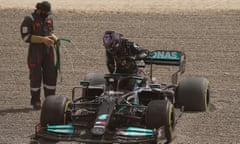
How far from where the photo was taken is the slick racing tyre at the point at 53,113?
11289 mm

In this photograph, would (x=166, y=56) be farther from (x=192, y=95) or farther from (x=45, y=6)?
(x=45, y=6)

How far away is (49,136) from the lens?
1065 cm

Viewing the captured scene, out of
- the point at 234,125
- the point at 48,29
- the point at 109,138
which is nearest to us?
the point at 109,138

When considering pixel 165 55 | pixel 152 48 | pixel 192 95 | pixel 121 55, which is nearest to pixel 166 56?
pixel 165 55

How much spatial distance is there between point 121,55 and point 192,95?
1.45 meters

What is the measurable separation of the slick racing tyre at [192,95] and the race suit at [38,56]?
8.55ft

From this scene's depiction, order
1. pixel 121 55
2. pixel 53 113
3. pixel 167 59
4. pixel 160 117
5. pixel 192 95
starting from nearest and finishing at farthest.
Answer: 1. pixel 160 117
2. pixel 53 113
3. pixel 121 55
4. pixel 192 95
5. pixel 167 59

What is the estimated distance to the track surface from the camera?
12367mm

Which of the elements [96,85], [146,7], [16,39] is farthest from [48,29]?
[146,7]

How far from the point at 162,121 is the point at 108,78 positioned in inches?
63.5

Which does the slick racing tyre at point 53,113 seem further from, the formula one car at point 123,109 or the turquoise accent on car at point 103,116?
the turquoise accent on car at point 103,116

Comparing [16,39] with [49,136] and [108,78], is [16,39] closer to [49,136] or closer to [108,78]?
[108,78]

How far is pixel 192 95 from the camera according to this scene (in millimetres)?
12734

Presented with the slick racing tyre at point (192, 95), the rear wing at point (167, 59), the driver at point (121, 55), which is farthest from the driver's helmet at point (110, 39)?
the slick racing tyre at point (192, 95)
